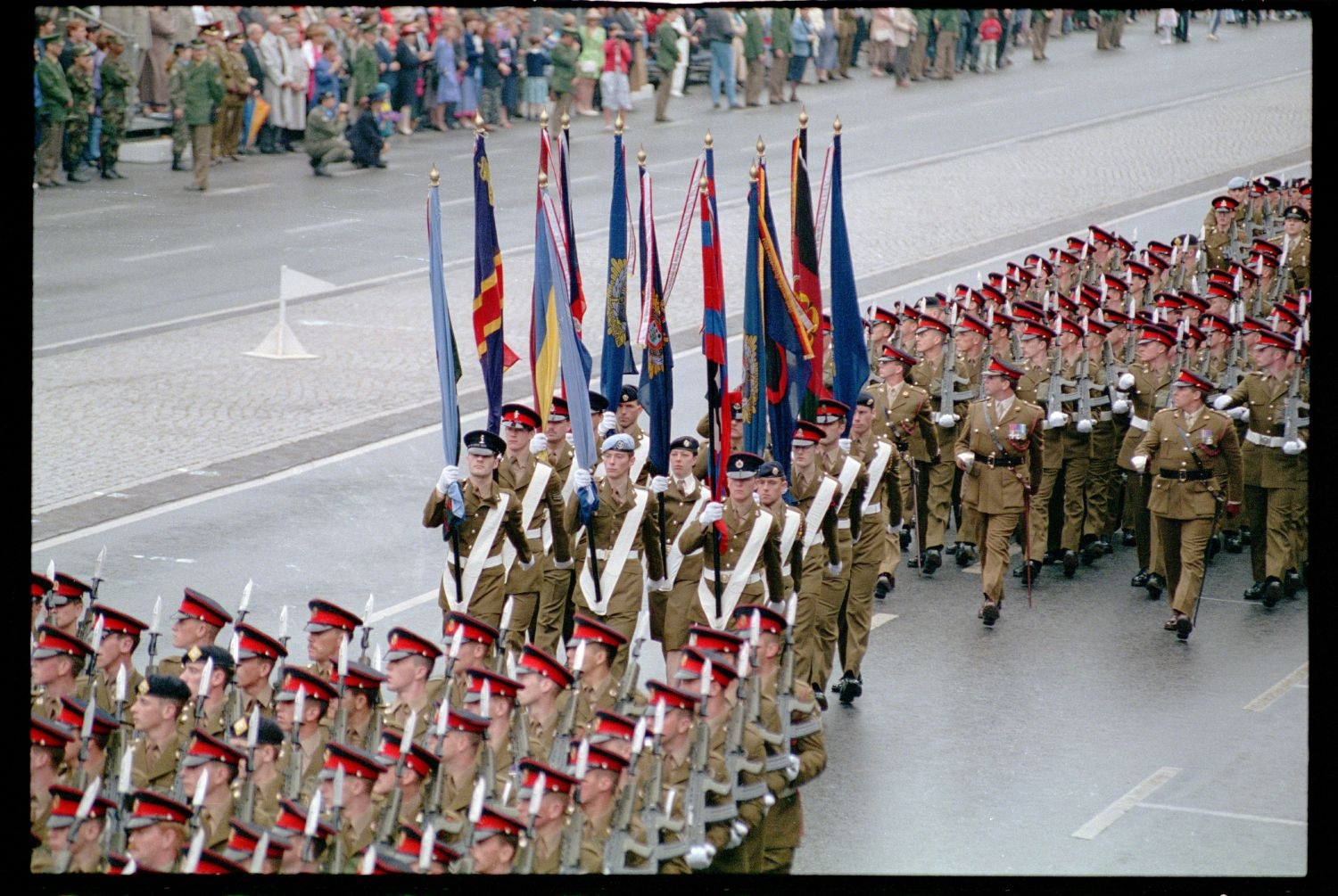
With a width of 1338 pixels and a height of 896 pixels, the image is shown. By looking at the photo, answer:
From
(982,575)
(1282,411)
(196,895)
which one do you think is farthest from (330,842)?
(1282,411)

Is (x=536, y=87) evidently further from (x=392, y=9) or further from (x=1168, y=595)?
(x=1168, y=595)

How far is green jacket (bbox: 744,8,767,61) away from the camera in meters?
A: 34.0

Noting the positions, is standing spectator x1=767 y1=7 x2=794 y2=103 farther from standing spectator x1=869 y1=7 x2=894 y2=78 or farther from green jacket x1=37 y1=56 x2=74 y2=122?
green jacket x1=37 y1=56 x2=74 y2=122

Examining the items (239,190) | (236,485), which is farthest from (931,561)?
(239,190)

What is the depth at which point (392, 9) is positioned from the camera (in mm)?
31594

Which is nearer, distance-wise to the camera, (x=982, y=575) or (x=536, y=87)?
(x=982, y=575)

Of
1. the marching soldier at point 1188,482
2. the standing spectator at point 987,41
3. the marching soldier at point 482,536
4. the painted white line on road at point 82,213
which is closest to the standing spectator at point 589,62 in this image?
the painted white line on road at point 82,213

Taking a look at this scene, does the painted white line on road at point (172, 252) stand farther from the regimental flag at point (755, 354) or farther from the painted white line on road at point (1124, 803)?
the painted white line on road at point (1124, 803)

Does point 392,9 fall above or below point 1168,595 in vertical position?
above

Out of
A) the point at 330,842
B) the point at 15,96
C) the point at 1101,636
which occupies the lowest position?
the point at 1101,636

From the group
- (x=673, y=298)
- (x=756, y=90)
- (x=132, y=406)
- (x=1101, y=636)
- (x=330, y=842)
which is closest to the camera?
(x=330, y=842)

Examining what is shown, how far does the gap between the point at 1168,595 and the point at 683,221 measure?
399 cm

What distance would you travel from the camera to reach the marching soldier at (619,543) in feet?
38.8

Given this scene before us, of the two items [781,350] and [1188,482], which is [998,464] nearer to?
[1188,482]
